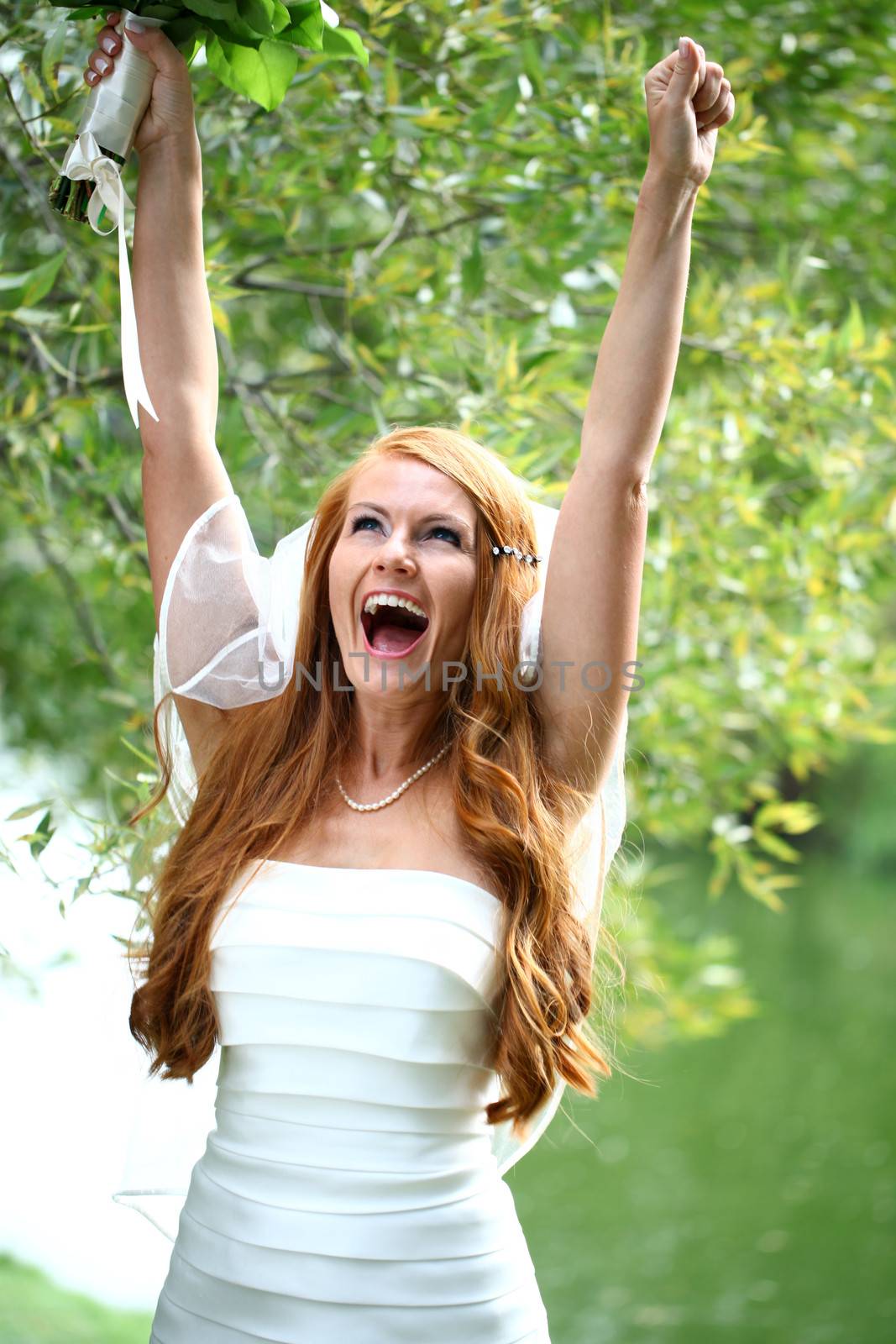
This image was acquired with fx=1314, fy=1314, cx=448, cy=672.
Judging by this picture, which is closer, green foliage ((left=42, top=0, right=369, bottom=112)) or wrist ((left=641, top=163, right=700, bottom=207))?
wrist ((left=641, top=163, right=700, bottom=207))

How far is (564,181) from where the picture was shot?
276 cm

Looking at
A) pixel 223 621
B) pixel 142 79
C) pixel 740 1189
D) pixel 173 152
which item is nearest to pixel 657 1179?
pixel 740 1189

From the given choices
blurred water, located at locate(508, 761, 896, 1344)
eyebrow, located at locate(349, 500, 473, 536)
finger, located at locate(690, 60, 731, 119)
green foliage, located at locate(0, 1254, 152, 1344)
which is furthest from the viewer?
blurred water, located at locate(508, 761, 896, 1344)

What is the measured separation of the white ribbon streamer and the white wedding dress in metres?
0.62

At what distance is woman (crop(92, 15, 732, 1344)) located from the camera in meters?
1.61

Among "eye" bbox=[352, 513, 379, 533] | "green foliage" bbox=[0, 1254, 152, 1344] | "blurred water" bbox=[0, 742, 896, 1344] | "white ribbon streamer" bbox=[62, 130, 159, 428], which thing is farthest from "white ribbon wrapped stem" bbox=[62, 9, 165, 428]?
"green foliage" bbox=[0, 1254, 152, 1344]

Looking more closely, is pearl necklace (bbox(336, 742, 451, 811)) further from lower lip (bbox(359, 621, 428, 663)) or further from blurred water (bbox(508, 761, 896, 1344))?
blurred water (bbox(508, 761, 896, 1344))

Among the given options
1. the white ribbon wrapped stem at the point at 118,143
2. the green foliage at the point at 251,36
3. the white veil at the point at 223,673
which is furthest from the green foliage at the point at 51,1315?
the green foliage at the point at 251,36

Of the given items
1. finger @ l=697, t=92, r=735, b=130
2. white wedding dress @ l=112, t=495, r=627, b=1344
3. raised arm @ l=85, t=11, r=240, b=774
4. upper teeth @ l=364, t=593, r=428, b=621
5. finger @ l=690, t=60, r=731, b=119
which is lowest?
white wedding dress @ l=112, t=495, r=627, b=1344

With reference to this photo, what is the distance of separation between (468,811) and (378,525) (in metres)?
0.41

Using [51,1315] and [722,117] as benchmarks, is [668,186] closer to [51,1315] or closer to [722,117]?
[722,117]

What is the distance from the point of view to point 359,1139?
1634 mm

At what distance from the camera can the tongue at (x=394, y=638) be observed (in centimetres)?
176

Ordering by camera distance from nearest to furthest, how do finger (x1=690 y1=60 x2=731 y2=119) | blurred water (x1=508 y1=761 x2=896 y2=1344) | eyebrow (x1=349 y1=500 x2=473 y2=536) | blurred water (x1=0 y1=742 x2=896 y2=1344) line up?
1. finger (x1=690 y1=60 x2=731 y2=119)
2. eyebrow (x1=349 y1=500 x2=473 y2=536)
3. blurred water (x1=0 y1=742 x2=896 y2=1344)
4. blurred water (x1=508 y1=761 x2=896 y2=1344)
